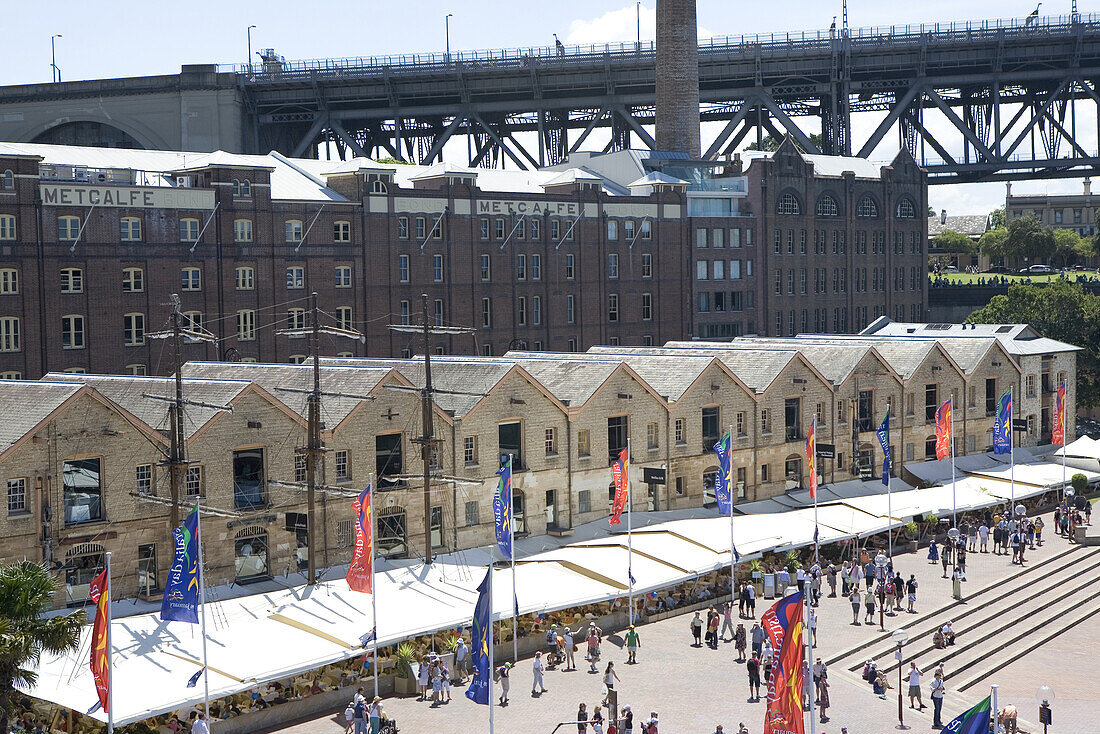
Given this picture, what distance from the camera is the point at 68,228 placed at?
220 feet

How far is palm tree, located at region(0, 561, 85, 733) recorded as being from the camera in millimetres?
31141

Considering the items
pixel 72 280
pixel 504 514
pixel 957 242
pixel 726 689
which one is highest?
pixel 957 242

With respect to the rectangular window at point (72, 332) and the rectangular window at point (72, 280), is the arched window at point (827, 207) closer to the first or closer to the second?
the rectangular window at point (72, 280)

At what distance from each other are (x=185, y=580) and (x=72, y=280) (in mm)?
34966

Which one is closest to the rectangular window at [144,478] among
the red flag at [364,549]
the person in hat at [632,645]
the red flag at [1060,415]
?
the red flag at [364,549]

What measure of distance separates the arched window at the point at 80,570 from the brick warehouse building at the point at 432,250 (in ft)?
79.4

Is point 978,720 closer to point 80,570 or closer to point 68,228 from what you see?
point 80,570

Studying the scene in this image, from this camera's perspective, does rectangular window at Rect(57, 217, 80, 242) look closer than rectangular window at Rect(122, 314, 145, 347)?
Yes

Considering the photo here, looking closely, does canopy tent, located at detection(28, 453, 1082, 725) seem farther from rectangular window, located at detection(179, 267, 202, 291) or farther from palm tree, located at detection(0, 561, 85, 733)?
rectangular window, located at detection(179, 267, 202, 291)

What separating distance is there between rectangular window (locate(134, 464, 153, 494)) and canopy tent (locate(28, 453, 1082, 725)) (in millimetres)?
4395

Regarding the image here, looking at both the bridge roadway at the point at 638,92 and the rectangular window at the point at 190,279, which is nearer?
the rectangular window at the point at 190,279

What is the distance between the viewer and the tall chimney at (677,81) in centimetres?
11075

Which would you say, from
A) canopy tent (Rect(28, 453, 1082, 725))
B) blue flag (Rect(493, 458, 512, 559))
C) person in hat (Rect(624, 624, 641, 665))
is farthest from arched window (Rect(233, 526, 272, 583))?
person in hat (Rect(624, 624, 641, 665))

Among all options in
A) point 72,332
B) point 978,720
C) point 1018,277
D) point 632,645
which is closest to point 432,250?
point 72,332
